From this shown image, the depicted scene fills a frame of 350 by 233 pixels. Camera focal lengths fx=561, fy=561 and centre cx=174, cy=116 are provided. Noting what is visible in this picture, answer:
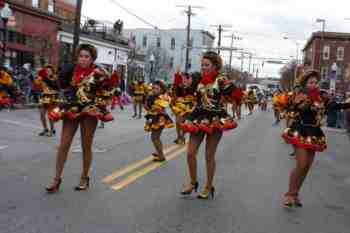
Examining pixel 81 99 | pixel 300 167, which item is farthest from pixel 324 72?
pixel 81 99

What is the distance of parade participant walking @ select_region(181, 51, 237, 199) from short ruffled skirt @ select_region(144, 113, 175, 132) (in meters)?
3.71

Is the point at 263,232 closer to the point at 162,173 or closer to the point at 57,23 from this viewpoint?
the point at 162,173

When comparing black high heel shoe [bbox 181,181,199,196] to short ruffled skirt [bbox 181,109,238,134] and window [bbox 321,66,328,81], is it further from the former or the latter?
window [bbox 321,66,328,81]

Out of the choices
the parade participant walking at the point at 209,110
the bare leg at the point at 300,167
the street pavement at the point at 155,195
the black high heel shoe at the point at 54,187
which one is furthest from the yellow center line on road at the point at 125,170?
the bare leg at the point at 300,167

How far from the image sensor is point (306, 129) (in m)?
7.01

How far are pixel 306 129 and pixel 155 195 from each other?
2.12 m

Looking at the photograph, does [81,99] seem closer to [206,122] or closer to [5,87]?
[206,122]

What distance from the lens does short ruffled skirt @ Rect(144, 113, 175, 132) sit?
35.6ft

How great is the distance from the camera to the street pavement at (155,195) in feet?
19.1

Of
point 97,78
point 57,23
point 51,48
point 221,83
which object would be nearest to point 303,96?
point 221,83

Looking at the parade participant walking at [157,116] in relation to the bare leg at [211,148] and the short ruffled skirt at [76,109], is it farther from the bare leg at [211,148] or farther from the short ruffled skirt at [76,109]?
the short ruffled skirt at [76,109]

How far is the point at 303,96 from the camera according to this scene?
6934 mm

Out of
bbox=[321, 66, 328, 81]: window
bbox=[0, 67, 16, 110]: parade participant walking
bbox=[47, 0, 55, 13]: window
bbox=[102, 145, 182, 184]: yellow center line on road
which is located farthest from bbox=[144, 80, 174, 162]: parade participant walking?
bbox=[321, 66, 328, 81]: window

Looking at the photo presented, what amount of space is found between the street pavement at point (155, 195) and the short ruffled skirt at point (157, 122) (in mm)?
628
